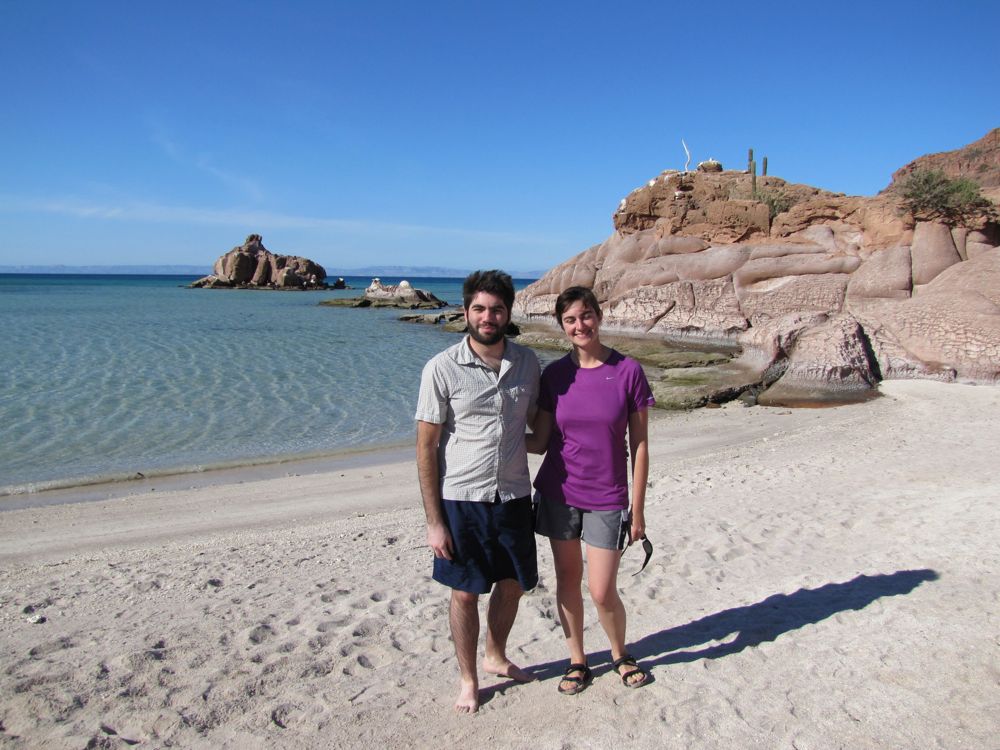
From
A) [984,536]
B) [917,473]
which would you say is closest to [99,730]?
[984,536]

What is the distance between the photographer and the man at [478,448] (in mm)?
2812

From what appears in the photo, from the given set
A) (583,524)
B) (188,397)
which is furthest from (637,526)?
(188,397)

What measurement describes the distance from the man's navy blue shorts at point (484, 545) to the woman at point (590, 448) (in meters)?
0.20

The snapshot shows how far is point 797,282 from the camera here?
20781 millimetres

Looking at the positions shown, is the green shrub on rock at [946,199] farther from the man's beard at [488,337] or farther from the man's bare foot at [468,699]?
the man's bare foot at [468,699]

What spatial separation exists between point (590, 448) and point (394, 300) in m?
45.9

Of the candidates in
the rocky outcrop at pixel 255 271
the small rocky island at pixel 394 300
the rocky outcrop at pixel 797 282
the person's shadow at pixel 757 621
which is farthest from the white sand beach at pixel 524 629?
the rocky outcrop at pixel 255 271

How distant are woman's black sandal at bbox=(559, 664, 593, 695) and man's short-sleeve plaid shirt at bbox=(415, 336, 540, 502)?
3.04 feet

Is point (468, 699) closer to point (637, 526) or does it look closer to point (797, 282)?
point (637, 526)

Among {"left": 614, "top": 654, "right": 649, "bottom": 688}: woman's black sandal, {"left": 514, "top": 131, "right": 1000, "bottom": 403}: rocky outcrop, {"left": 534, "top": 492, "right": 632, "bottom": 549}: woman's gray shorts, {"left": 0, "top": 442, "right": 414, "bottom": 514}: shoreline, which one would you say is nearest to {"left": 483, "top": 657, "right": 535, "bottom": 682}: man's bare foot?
{"left": 614, "top": 654, "right": 649, "bottom": 688}: woman's black sandal

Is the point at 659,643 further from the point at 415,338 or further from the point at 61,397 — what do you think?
the point at 415,338

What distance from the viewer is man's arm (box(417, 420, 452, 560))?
9.20 feet

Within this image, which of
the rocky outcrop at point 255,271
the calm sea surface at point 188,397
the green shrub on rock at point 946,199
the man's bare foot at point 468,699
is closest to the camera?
the man's bare foot at point 468,699

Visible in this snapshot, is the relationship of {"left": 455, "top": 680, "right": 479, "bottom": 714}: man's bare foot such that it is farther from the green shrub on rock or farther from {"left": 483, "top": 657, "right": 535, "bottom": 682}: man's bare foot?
the green shrub on rock
